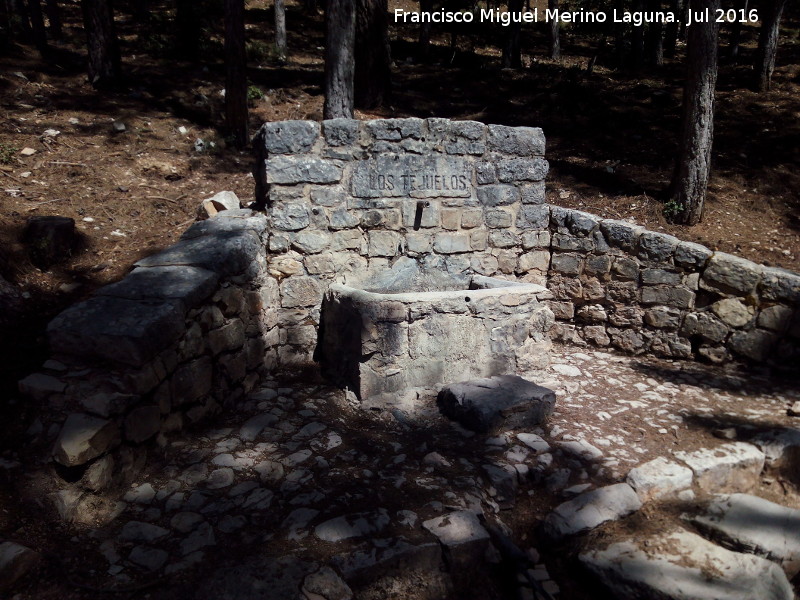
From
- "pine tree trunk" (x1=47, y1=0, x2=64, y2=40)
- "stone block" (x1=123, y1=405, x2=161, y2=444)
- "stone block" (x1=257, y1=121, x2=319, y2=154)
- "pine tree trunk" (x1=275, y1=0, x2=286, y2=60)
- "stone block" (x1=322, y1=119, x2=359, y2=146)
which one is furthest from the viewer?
"pine tree trunk" (x1=275, y1=0, x2=286, y2=60)

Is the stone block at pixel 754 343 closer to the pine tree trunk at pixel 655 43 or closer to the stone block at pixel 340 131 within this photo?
the stone block at pixel 340 131

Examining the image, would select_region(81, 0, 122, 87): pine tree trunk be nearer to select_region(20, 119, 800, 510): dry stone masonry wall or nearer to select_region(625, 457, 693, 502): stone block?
select_region(20, 119, 800, 510): dry stone masonry wall

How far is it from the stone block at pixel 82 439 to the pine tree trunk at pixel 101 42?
7091 millimetres

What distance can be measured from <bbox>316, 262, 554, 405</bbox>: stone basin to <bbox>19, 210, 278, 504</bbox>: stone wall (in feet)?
2.11

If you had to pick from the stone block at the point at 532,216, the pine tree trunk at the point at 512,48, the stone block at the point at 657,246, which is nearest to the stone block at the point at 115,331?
the stone block at the point at 532,216

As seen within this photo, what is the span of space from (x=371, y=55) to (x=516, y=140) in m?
4.80

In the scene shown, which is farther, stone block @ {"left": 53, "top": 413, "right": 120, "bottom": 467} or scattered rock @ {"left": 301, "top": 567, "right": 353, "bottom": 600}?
stone block @ {"left": 53, "top": 413, "right": 120, "bottom": 467}

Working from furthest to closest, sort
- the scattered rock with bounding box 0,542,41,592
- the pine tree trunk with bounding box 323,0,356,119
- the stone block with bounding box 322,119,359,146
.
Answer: the pine tree trunk with bounding box 323,0,356,119 < the stone block with bounding box 322,119,359,146 < the scattered rock with bounding box 0,542,41,592

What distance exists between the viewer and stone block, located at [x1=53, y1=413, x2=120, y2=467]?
8.20ft

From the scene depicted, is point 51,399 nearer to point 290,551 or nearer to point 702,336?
point 290,551

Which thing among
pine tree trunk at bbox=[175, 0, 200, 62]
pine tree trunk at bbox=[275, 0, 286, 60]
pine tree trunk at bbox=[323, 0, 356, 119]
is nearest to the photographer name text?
pine tree trunk at bbox=[275, 0, 286, 60]

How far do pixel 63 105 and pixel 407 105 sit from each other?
4.93 meters

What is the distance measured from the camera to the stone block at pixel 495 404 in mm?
Result: 3518

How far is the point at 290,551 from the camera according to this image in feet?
8.00
